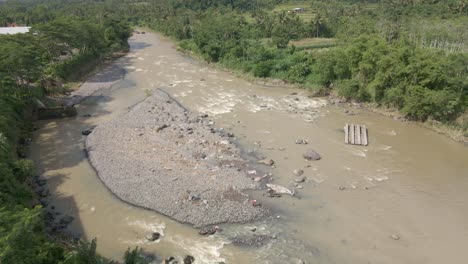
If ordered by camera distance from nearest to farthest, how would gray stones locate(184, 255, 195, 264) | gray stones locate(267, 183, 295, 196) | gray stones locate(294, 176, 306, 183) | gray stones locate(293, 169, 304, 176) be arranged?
1. gray stones locate(184, 255, 195, 264)
2. gray stones locate(267, 183, 295, 196)
3. gray stones locate(294, 176, 306, 183)
4. gray stones locate(293, 169, 304, 176)

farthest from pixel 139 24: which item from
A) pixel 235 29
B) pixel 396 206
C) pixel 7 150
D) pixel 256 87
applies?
pixel 396 206

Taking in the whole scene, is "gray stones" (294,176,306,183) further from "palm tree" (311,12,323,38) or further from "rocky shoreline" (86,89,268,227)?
"palm tree" (311,12,323,38)

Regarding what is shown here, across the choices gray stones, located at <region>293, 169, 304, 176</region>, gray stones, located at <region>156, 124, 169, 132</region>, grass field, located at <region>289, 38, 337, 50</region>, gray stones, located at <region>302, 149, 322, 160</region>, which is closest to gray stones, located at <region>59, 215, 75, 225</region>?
gray stones, located at <region>156, 124, 169, 132</region>

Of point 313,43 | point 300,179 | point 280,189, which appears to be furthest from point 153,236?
point 313,43

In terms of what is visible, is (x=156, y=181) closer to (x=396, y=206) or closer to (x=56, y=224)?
(x=56, y=224)

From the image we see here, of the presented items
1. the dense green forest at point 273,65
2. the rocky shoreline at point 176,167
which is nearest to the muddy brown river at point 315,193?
the rocky shoreline at point 176,167

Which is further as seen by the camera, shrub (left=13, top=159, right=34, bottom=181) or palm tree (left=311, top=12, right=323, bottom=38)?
palm tree (left=311, top=12, right=323, bottom=38)

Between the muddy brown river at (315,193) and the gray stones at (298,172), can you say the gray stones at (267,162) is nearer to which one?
the muddy brown river at (315,193)


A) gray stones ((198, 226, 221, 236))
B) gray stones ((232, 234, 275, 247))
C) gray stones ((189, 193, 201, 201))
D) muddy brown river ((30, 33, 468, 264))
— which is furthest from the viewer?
gray stones ((189, 193, 201, 201))
